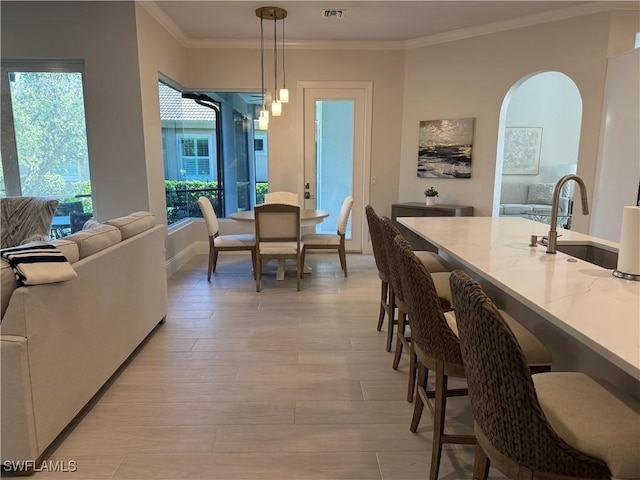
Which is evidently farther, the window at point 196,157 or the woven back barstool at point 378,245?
the window at point 196,157

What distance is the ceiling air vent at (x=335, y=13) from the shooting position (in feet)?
14.3

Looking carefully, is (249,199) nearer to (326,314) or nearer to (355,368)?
(326,314)

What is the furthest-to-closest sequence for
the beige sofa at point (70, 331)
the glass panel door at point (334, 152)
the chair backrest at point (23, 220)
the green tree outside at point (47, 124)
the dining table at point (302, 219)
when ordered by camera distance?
the glass panel door at point (334, 152), the dining table at point (302, 219), the green tree outside at point (47, 124), the chair backrest at point (23, 220), the beige sofa at point (70, 331)

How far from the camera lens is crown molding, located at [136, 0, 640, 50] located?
166 inches

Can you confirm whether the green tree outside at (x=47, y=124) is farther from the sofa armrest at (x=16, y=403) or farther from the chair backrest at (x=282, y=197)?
the sofa armrest at (x=16, y=403)

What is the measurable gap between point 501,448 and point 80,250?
216 centimetres

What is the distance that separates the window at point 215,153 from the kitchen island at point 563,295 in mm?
3913

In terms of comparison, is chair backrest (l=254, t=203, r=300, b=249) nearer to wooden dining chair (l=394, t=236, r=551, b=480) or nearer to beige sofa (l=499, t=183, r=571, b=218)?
wooden dining chair (l=394, t=236, r=551, b=480)

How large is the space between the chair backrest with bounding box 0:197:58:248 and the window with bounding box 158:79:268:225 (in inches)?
67.2

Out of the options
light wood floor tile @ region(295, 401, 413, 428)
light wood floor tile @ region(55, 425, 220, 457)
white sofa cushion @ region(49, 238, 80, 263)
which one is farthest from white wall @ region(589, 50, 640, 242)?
white sofa cushion @ region(49, 238, 80, 263)

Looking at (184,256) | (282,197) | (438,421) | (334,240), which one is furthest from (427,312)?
(184,256)

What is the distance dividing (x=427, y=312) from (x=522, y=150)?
730cm

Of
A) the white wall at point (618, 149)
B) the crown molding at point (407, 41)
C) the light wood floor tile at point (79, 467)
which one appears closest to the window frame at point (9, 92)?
the crown molding at point (407, 41)

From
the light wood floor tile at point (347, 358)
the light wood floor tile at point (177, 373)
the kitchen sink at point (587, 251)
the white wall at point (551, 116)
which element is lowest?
the light wood floor tile at point (177, 373)
